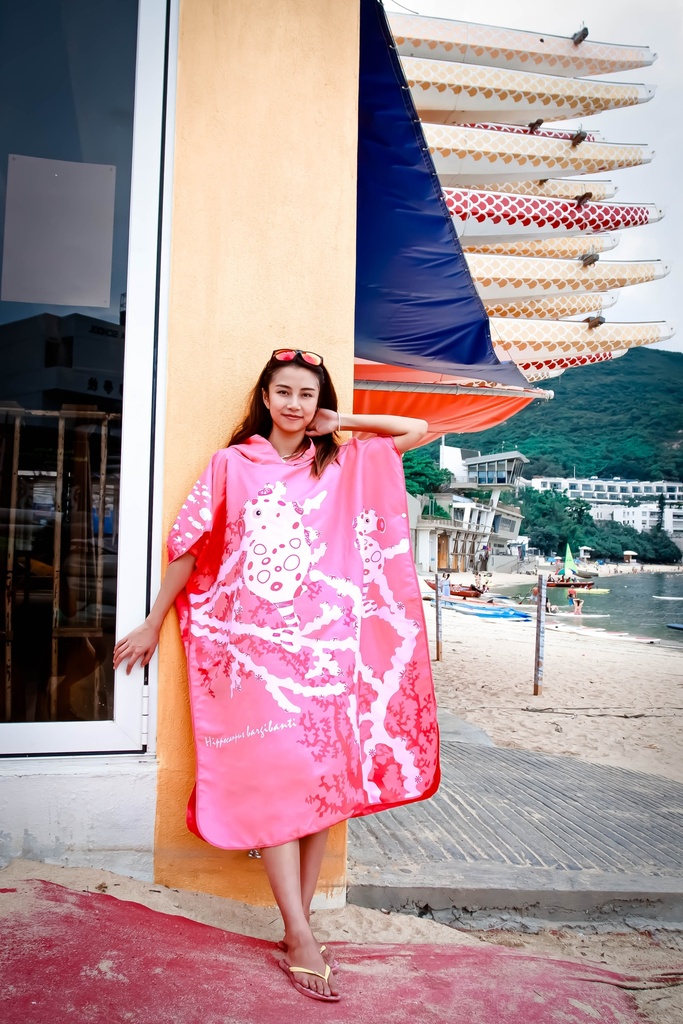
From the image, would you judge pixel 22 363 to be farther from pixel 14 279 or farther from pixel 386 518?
pixel 386 518

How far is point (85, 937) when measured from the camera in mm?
1436

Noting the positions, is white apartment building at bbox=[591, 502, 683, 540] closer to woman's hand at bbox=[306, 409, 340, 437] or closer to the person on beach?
the person on beach

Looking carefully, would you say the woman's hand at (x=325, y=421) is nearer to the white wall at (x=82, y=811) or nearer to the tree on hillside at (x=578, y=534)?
the white wall at (x=82, y=811)

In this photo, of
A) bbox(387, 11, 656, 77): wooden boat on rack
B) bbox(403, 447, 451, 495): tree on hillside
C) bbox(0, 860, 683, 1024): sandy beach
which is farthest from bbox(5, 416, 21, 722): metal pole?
bbox(403, 447, 451, 495): tree on hillside

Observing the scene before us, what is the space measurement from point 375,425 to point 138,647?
0.92 meters

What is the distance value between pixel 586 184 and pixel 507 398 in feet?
25.2

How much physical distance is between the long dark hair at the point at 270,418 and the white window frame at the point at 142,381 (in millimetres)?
254

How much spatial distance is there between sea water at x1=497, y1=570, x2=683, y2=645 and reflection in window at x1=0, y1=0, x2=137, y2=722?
20.8m

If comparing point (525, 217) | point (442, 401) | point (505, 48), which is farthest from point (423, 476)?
point (442, 401)

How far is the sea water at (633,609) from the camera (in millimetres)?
24188

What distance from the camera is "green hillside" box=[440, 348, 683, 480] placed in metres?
108

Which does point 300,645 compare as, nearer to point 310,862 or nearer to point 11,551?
point 310,862

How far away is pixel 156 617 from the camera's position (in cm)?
192

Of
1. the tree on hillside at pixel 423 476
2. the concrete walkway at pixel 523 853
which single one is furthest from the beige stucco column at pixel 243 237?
the tree on hillside at pixel 423 476
